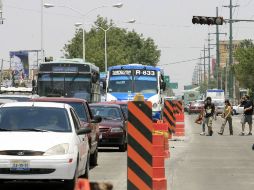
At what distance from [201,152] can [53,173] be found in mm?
12617

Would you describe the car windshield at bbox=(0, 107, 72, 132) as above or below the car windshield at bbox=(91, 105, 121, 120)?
above

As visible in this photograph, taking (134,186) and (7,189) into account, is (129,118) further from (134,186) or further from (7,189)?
(7,189)

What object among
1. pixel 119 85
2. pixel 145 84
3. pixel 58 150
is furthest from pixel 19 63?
pixel 58 150

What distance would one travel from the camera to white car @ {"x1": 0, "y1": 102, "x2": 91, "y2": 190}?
13461mm

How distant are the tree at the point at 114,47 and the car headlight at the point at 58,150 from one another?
72675 millimetres

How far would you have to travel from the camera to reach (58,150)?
13.8 metres

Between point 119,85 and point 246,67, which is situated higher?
point 246,67

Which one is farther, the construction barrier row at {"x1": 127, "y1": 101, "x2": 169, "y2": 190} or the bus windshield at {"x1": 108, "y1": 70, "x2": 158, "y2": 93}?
the bus windshield at {"x1": 108, "y1": 70, "x2": 158, "y2": 93}

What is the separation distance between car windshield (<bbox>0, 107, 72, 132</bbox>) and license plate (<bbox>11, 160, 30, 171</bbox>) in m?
1.14

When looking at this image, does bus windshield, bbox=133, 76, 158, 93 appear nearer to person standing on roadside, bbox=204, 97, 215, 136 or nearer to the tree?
person standing on roadside, bbox=204, 97, 215, 136

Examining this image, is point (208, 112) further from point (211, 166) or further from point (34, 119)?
point (34, 119)

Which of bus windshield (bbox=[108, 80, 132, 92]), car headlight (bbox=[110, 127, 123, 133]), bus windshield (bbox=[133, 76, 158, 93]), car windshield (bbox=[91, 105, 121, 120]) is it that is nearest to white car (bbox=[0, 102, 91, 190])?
car headlight (bbox=[110, 127, 123, 133])

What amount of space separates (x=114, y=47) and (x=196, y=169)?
72.4 metres

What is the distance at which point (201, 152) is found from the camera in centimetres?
2570
